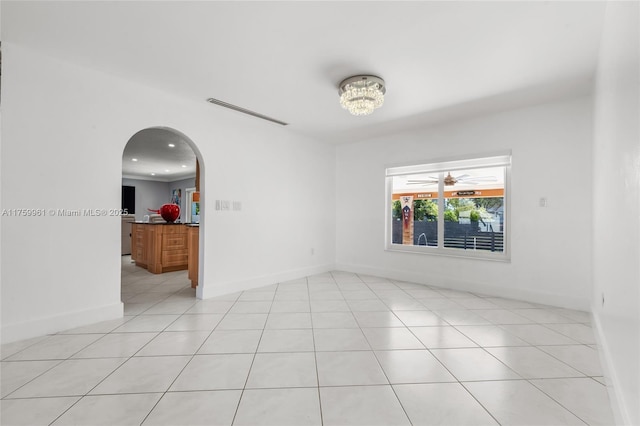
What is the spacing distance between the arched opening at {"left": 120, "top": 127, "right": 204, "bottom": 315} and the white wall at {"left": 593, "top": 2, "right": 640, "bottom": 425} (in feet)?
11.6

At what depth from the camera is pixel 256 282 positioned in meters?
4.09

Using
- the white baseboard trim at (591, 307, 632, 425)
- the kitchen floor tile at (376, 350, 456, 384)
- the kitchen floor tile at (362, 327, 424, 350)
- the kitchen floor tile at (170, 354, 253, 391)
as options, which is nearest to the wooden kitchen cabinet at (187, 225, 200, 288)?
the kitchen floor tile at (170, 354, 253, 391)

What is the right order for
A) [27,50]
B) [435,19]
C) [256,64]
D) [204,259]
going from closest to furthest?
[435,19] < [27,50] < [256,64] < [204,259]

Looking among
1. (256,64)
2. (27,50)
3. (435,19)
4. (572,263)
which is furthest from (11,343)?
(572,263)

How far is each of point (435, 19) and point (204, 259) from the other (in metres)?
3.45

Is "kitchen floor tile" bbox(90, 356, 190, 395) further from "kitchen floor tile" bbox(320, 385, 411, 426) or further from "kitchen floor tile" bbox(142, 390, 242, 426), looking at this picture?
"kitchen floor tile" bbox(320, 385, 411, 426)

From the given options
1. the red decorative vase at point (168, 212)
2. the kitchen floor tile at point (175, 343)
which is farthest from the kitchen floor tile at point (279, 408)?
the red decorative vase at point (168, 212)

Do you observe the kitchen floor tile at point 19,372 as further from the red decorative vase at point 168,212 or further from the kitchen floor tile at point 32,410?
the red decorative vase at point 168,212

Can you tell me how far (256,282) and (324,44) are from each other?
3.22 metres

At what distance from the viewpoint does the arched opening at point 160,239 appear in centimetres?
354

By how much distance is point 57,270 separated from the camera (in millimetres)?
2480

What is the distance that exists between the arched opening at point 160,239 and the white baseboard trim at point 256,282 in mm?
147

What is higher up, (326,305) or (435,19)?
(435,19)

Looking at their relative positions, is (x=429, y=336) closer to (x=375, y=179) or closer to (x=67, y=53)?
(x=375, y=179)
